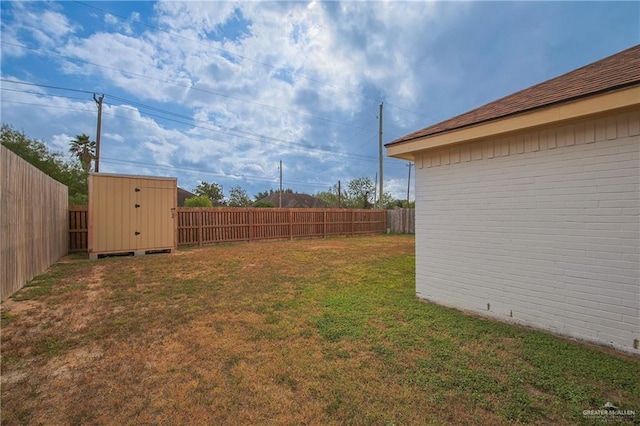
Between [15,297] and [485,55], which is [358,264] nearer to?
[15,297]

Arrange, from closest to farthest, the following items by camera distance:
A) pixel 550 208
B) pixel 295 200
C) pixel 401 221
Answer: pixel 550 208, pixel 401 221, pixel 295 200

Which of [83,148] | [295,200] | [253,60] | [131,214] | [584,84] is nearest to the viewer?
[584,84]

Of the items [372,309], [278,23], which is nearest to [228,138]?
[278,23]

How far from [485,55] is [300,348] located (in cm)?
1149

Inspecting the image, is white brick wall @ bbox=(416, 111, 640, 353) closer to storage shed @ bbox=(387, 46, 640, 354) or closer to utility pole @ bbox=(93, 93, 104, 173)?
storage shed @ bbox=(387, 46, 640, 354)

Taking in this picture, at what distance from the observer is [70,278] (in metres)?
5.30

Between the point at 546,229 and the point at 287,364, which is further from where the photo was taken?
the point at 546,229

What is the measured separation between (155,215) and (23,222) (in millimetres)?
4250

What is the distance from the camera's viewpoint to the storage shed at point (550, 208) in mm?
2395

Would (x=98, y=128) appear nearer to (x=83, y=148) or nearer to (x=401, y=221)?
(x=83, y=148)

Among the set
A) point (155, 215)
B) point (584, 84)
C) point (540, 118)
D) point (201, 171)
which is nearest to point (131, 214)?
point (155, 215)

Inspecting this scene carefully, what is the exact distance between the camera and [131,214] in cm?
817

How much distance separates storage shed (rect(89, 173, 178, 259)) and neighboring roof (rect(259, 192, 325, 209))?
1189 inches

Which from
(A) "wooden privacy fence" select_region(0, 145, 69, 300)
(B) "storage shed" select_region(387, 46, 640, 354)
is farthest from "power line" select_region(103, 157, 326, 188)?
(B) "storage shed" select_region(387, 46, 640, 354)
